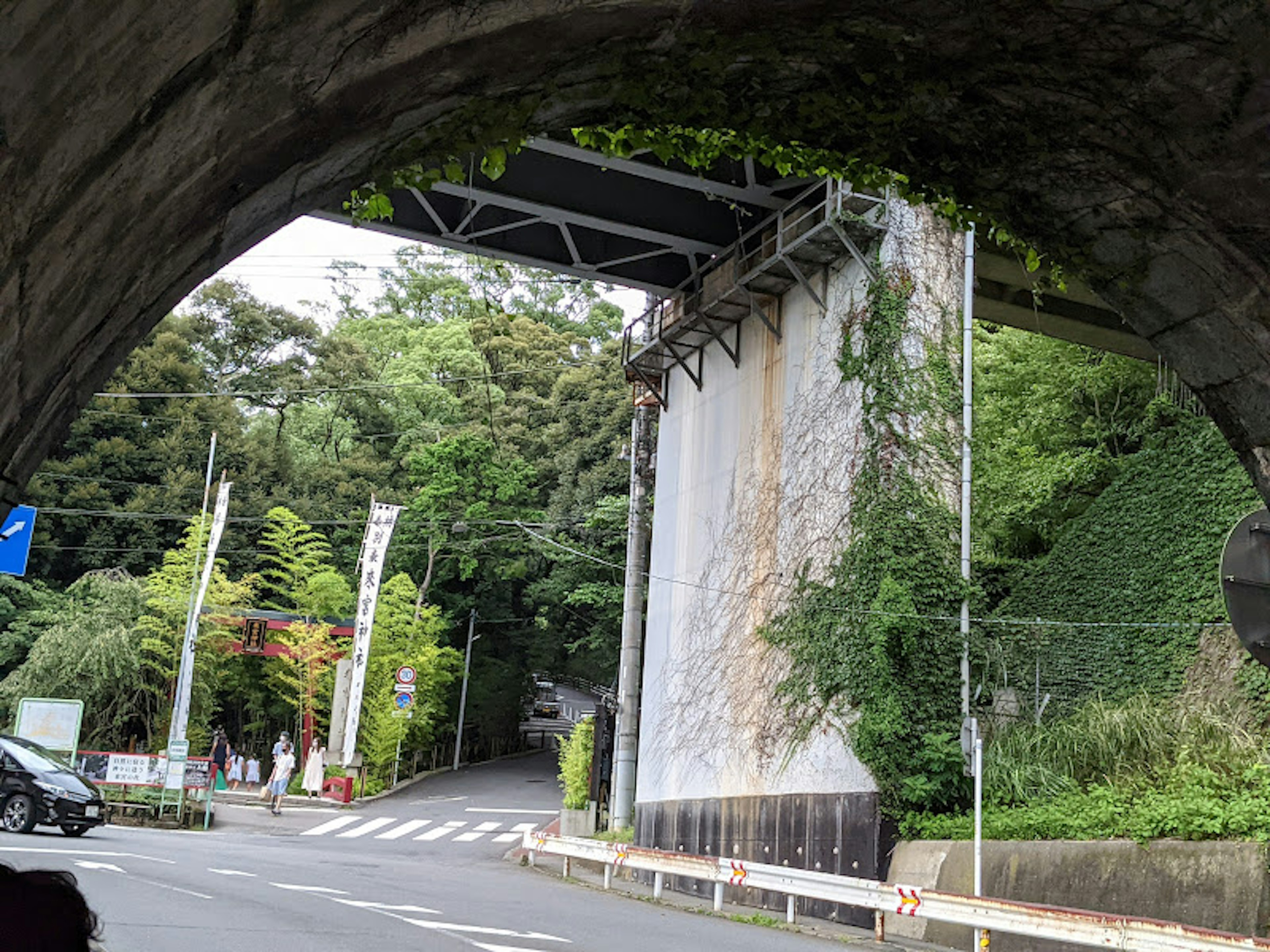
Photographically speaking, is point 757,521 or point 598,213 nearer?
point 598,213

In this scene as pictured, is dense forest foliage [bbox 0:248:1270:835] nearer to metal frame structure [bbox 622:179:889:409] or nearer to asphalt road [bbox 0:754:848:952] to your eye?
metal frame structure [bbox 622:179:889:409]

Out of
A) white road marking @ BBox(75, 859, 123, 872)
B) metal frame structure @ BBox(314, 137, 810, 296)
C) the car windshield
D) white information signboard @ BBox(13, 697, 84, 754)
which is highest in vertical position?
metal frame structure @ BBox(314, 137, 810, 296)

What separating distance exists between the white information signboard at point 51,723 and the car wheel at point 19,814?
6.43 metres

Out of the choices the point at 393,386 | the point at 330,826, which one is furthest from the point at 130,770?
the point at 393,386

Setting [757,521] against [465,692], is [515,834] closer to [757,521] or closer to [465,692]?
[757,521]

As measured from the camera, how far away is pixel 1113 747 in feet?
50.2

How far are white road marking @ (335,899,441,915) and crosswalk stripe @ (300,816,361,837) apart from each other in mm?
13572

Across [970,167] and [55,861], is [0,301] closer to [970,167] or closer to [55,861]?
[970,167]

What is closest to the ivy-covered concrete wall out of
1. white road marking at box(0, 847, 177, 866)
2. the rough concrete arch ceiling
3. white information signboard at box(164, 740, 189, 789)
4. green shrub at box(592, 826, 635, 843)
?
green shrub at box(592, 826, 635, 843)

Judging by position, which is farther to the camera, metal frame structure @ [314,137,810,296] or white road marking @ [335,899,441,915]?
metal frame structure @ [314,137,810,296]

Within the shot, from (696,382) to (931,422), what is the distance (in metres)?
6.61

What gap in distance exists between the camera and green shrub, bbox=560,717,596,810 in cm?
2809

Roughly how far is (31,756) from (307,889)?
736 centimetres

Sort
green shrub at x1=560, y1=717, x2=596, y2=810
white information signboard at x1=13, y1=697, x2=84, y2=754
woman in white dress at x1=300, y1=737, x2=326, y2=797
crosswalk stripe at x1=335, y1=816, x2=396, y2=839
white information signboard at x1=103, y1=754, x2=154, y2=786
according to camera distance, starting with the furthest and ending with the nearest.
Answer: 1. woman in white dress at x1=300, y1=737, x2=326, y2=797
2. green shrub at x1=560, y1=717, x2=596, y2=810
3. crosswalk stripe at x1=335, y1=816, x2=396, y2=839
4. white information signboard at x1=13, y1=697, x2=84, y2=754
5. white information signboard at x1=103, y1=754, x2=154, y2=786
